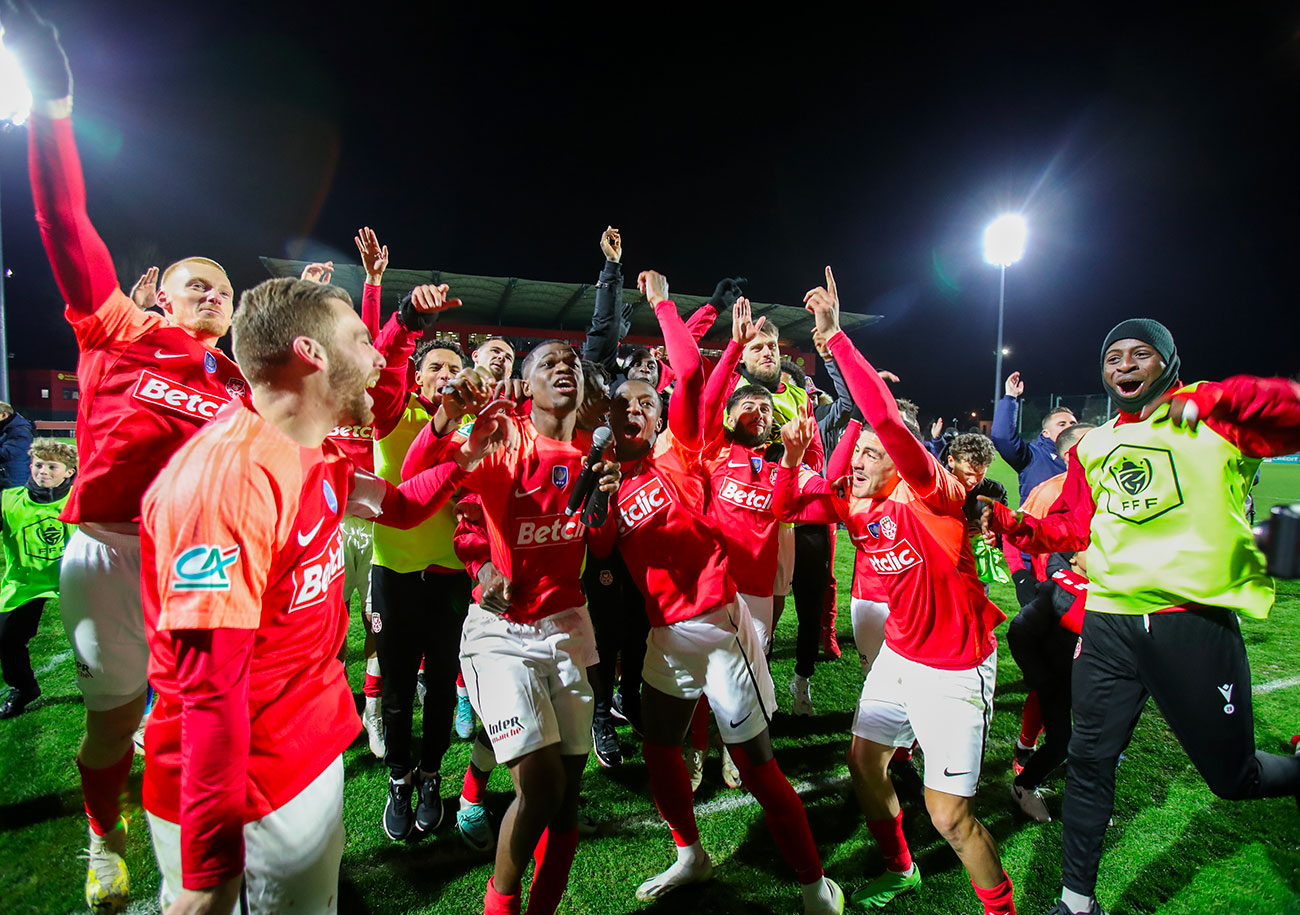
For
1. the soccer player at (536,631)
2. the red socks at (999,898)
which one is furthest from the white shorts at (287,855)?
the red socks at (999,898)

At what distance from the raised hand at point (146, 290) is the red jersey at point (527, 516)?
7.83 feet

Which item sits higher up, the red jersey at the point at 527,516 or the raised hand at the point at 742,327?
the raised hand at the point at 742,327

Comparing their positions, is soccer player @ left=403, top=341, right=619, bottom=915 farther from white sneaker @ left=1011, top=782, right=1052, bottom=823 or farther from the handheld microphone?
white sneaker @ left=1011, top=782, right=1052, bottom=823

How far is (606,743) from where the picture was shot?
412 centimetres

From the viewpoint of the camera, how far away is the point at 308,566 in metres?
1.68

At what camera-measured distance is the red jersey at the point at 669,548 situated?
2945 millimetres

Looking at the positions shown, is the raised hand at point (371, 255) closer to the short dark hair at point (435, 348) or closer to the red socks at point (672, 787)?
the short dark hair at point (435, 348)

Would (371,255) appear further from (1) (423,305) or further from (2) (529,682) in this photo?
(2) (529,682)

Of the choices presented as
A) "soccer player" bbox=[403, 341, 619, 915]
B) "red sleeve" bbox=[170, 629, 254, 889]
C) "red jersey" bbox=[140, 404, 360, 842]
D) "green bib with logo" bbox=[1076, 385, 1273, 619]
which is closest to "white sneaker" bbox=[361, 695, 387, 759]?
"soccer player" bbox=[403, 341, 619, 915]

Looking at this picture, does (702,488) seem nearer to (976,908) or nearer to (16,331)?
(976,908)

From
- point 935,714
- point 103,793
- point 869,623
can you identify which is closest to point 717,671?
point 935,714

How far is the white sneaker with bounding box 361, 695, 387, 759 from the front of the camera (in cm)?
409

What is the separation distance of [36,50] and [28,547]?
170 inches

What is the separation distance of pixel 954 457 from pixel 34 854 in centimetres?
520
